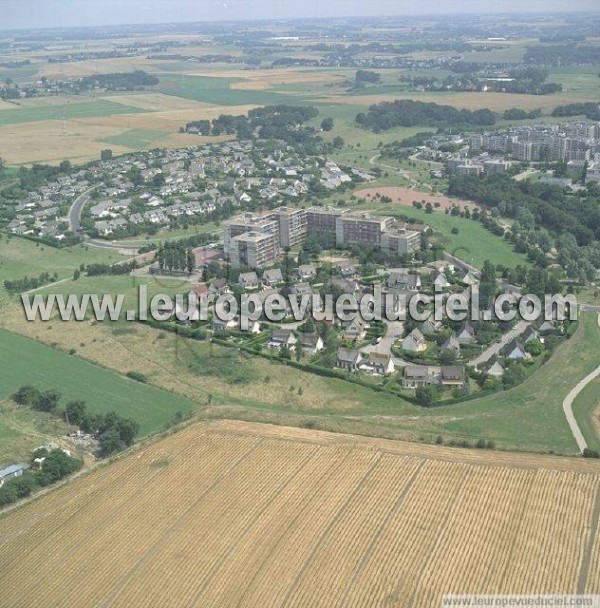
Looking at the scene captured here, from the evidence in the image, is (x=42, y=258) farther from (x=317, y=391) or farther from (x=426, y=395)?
(x=426, y=395)

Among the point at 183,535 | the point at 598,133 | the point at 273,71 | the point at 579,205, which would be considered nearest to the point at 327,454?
the point at 183,535

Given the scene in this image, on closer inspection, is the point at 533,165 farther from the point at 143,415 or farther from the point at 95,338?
the point at 143,415

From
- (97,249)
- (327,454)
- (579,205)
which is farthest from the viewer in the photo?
(579,205)

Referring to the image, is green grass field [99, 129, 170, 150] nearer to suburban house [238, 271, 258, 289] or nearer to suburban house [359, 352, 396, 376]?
suburban house [238, 271, 258, 289]

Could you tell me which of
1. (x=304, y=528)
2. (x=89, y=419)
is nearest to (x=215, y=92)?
(x=89, y=419)

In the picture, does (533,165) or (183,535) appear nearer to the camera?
(183,535)

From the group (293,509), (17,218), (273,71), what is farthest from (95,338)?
(273,71)

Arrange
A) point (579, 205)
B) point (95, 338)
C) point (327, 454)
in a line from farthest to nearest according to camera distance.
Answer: point (579, 205), point (95, 338), point (327, 454)

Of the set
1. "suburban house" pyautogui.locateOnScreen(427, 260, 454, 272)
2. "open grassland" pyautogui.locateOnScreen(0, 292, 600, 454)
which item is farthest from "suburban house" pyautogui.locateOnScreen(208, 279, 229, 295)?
"suburban house" pyautogui.locateOnScreen(427, 260, 454, 272)
